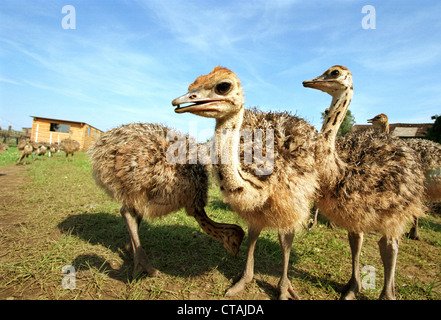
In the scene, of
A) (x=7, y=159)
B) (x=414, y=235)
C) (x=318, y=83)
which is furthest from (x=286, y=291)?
(x=7, y=159)

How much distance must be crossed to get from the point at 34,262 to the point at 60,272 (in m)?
0.50

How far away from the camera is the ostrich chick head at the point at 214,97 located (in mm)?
2180

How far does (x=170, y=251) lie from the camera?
4.20m

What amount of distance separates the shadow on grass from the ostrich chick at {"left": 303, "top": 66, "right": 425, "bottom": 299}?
1.34 meters

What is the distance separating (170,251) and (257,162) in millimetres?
2712

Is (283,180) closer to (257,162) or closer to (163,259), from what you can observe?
(257,162)

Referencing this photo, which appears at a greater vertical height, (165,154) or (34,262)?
(165,154)

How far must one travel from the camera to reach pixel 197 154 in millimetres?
3674

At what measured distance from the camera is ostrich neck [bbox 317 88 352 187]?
2781 mm

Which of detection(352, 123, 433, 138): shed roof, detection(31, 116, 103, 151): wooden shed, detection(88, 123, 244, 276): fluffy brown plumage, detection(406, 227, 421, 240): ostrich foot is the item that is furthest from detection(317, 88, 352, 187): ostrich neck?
detection(31, 116, 103, 151): wooden shed

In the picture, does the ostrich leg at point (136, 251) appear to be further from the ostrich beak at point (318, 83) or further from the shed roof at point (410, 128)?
Answer: the shed roof at point (410, 128)

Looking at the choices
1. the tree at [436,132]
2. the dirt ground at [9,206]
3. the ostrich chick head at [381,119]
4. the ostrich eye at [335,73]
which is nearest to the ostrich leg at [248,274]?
the ostrich eye at [335,73]
